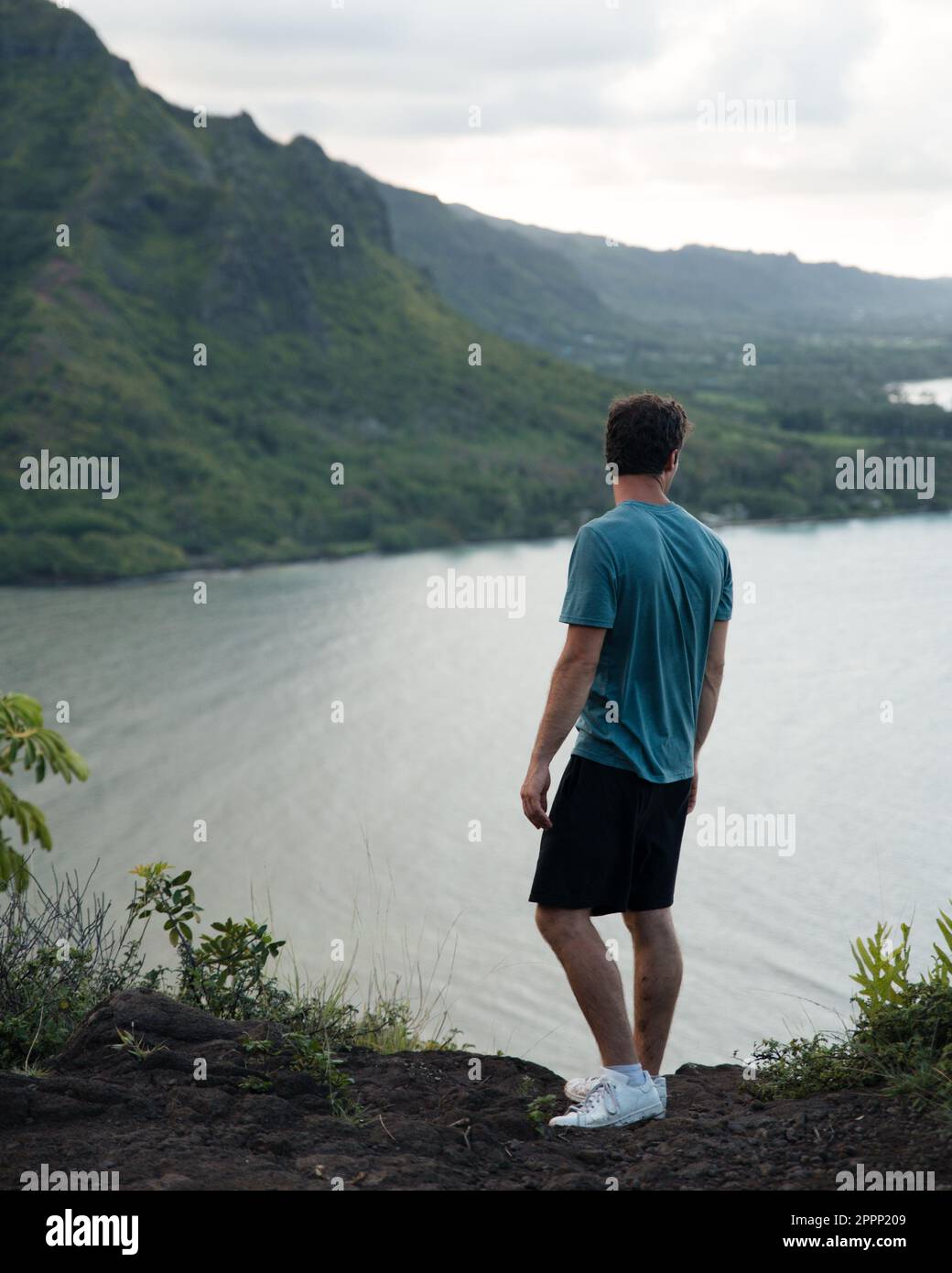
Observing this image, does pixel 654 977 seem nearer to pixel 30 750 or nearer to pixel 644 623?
pixel 644 623

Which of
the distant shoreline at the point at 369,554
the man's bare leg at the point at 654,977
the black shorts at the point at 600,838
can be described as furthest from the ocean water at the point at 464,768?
the black shorts at the point at 600,838

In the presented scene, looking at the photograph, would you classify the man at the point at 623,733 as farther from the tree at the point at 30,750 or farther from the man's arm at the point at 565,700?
the tree at the point at 30,750

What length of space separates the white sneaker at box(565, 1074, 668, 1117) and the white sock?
0.15 feet

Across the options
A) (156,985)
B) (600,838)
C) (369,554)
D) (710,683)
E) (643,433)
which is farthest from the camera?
(369,554)

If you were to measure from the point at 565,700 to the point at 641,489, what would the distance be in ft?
1.91

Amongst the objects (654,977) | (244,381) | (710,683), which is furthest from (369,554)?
(654,977)

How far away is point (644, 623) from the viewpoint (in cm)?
333

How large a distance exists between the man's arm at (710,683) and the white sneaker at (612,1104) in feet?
2.34

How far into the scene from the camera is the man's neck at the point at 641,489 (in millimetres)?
3424

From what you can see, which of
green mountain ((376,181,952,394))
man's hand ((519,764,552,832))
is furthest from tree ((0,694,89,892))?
green mountain ((376,181,952,394))

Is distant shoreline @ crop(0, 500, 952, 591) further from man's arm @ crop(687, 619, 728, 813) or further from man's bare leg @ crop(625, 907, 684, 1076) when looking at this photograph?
man's bare leg @ crop(625, 907, 684, 1076)
